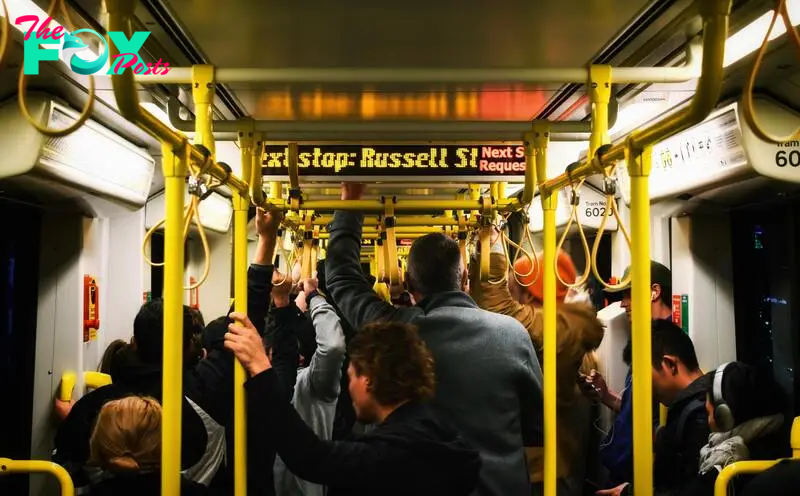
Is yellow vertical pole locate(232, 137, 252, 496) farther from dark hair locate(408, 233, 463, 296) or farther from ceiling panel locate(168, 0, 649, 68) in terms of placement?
dark hair locate(408, 233, 463, 296)

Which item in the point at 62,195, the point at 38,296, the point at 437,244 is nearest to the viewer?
the point at 437,244

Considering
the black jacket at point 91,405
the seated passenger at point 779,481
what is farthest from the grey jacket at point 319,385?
the seated passenger at point 779,481

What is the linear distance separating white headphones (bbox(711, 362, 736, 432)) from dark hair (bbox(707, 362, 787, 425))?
14 mm

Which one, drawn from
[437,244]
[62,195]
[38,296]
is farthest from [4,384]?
[437,244]

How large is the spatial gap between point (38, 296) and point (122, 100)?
12.2ft

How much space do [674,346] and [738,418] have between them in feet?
2.00

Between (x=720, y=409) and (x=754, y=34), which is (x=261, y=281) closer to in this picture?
(x=720, y=409)

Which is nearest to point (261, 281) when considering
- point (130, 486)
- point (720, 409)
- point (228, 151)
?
point (130, 486)

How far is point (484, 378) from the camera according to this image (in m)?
2.43

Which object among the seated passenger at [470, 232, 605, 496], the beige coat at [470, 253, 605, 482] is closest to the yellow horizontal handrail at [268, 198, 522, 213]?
the seated passenger at [470, 232, 605, 496]

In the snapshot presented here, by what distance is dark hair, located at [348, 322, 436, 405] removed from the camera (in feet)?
6.28

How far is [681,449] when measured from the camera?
2.83m

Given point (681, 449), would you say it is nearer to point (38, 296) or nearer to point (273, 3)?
point (273, 3)

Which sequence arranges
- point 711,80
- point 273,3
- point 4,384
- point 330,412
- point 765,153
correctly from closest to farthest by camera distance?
point 711,80, point 273,3, point 330,412, point 765,153, point 4,384
